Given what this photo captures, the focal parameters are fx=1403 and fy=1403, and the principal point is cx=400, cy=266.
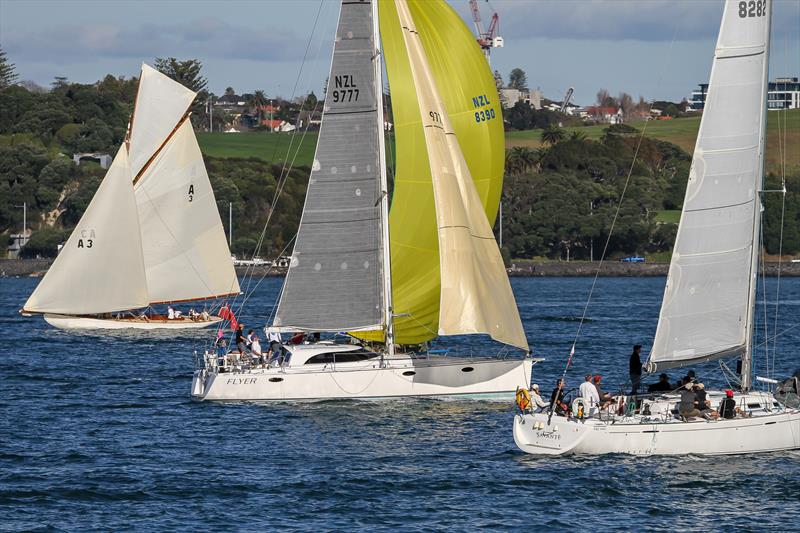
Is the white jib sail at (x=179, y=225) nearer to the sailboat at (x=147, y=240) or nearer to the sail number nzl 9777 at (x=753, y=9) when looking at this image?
the sailboat at (x=147, y=240)

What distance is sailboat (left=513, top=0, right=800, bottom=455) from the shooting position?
33062 mm

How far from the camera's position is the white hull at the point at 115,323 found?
73.6 m

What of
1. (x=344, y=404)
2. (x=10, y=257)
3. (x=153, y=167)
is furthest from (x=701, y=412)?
(x=10, y=257)

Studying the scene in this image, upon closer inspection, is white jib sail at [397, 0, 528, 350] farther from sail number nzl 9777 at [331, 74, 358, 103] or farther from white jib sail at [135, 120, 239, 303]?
white jib sail at [135, 120, 239, 303]

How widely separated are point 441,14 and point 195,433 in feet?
50.3

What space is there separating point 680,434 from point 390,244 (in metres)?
14.2

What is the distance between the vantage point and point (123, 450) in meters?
37.1

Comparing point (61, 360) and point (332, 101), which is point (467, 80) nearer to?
point (332, 101)

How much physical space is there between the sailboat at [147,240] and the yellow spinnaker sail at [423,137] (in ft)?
96.2

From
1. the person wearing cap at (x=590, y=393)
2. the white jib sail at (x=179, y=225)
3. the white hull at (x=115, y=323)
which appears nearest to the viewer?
the person wearing cap at (x=590, y=393)

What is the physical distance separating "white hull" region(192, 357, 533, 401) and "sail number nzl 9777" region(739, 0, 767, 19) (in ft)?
45.2

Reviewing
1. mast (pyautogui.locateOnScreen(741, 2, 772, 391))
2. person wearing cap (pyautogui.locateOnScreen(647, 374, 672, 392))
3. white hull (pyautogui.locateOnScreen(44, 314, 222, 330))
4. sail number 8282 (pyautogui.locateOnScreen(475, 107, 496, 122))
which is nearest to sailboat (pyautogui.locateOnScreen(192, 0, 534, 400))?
sail number 8282 (pyautogui.locateOnScreen(475, 107, 496, 122))

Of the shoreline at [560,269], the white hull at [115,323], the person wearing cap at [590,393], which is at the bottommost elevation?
the white hull at [115,323]

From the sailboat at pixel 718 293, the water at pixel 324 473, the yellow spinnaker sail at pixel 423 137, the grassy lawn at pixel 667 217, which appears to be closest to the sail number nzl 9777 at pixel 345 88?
the yellow spinnaker sail at pixel 423 137
